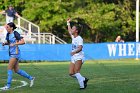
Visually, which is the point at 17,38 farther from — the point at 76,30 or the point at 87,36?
the point at 87,36

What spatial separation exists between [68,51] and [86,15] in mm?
15331

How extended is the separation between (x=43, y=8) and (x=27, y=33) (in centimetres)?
1083

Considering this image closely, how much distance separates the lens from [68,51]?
127 ft

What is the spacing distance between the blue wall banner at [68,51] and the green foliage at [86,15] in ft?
39.6

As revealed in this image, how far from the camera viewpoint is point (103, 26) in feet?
177

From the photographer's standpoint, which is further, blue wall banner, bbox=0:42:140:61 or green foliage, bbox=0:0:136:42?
→ green foliage, bbox=0:0:136:42

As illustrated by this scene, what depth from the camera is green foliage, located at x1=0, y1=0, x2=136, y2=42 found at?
51719mm

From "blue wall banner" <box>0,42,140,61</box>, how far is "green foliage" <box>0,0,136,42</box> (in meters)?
12.1

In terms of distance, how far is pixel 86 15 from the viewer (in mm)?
53312

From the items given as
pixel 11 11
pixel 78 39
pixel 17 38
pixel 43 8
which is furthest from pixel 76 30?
pixel 43 8

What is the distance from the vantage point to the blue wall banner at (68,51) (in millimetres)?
37000

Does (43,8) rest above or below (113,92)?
above

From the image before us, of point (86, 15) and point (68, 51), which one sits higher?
point (86, 15)

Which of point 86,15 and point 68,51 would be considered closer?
point 68,51
